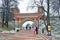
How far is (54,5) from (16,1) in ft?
47.1

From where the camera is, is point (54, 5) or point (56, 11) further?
point (56, 11)

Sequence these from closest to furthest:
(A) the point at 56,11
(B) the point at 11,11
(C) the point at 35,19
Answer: (A) the point at 56,11 < (B) the point at 11,11 < (C) the point at 35,19

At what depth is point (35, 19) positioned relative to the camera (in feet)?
252

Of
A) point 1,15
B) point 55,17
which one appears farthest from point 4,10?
point 55,17

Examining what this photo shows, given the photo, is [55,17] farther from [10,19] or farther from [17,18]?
[17,18]

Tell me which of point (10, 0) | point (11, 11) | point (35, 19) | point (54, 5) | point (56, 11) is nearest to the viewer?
point (54, 5)

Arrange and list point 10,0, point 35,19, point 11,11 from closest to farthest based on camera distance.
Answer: point 10,0
point 11,11
point 35,19

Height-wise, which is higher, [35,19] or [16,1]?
[16,1]

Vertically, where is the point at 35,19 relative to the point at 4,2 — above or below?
below

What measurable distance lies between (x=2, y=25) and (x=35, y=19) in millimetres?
29289

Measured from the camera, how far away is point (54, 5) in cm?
3750

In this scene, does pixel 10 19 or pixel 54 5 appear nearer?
pixel 54 5

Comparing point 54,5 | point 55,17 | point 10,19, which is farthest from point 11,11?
point 54,5

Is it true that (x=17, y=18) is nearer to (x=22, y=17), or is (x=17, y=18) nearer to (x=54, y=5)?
(x=22, y=17)
